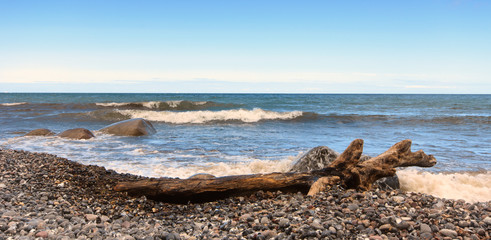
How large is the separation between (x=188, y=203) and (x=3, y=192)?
2.33 m

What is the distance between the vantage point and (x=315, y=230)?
3115mm

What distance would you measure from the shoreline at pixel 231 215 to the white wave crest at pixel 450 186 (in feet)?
5.15

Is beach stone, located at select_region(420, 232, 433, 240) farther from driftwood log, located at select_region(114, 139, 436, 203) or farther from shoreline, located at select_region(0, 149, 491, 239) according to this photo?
driftwood log, located at select_region(114, 139, 436, 203)

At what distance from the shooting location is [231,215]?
3811 mm

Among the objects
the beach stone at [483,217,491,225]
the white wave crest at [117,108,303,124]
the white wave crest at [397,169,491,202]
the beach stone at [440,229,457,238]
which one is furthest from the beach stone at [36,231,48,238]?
the white wave crest at [117,108,303,124]

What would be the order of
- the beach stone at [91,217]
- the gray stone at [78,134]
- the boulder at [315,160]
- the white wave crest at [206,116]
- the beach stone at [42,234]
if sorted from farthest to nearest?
the white wave crest at [206,116] → the gray stone at [78,134] → the boulder at [315,160] → the beach stone at [91,217] → the beach stone at [42,234]

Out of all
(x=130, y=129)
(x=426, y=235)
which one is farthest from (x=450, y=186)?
(x=130, y=129)

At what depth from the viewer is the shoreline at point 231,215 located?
10.2 ft

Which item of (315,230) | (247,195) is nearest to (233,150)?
(247,195)

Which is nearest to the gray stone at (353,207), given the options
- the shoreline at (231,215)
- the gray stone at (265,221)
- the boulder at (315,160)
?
the shoreline at (231,215)

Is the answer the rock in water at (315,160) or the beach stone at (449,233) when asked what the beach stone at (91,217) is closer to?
the beach stone at (449,233)

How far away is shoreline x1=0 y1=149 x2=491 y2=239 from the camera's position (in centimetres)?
312

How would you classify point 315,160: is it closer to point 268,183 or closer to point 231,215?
point 268,183

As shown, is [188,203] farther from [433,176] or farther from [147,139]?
[147,139]
